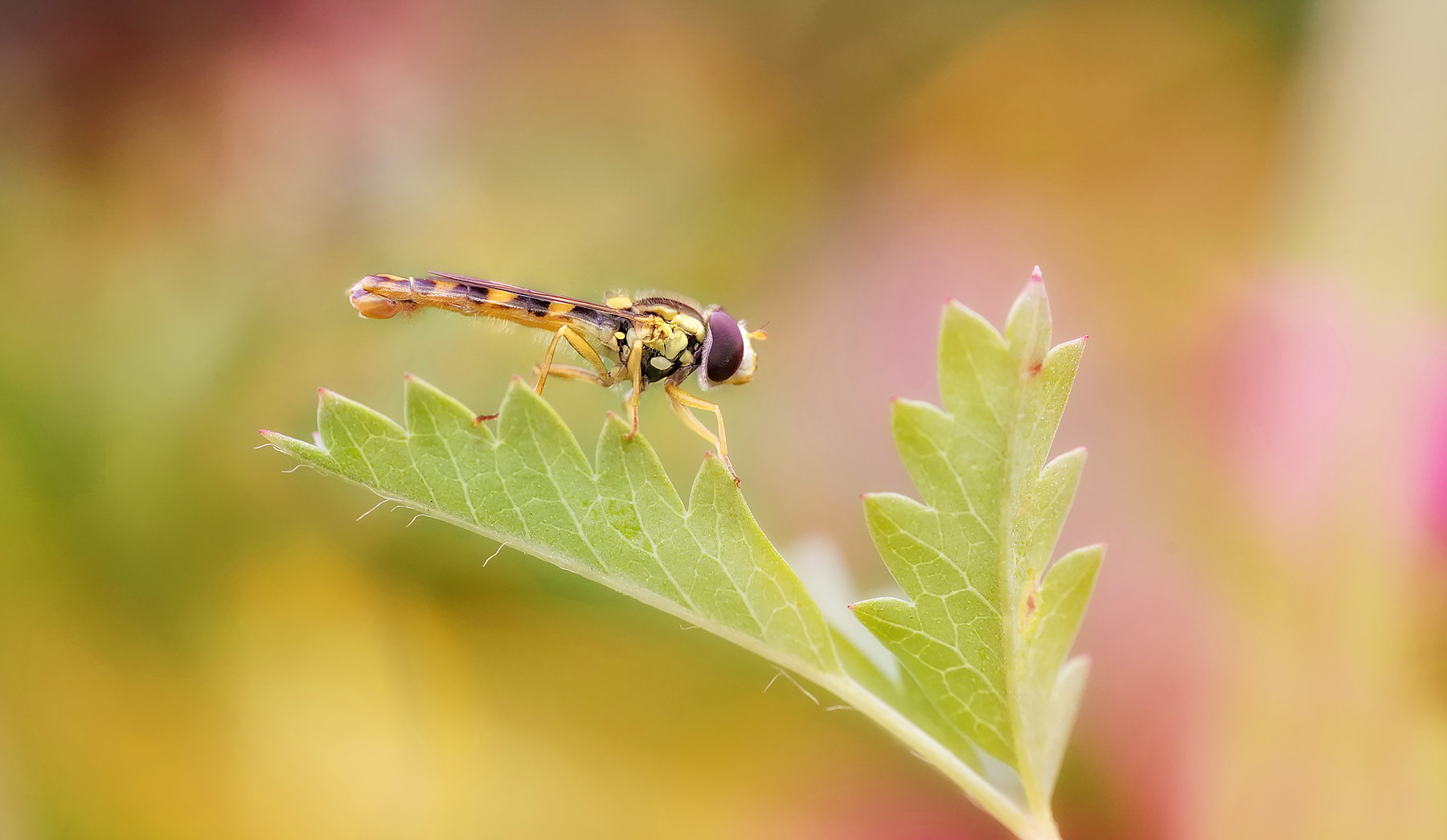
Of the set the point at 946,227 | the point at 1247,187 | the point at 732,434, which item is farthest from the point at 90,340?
the point at 1247,187

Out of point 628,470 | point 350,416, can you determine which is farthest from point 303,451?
point 628,470

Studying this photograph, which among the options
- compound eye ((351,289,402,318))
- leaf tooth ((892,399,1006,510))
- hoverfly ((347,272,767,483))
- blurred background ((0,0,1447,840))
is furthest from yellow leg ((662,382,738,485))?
blurred background ((0,0,1447,840))

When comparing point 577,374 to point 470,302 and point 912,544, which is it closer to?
point 470,302

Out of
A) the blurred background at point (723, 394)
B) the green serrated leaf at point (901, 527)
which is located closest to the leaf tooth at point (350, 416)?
the green serrated leaf at point (901, 527)

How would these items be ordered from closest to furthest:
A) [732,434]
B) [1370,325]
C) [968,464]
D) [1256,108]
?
[968,464]
[1370,325]
[732,434]
[1256,108]

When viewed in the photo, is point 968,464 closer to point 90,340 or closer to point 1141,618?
point 1141,618

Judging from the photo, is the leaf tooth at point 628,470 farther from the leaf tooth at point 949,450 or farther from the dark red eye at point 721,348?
the dark red eye at point 721,348
